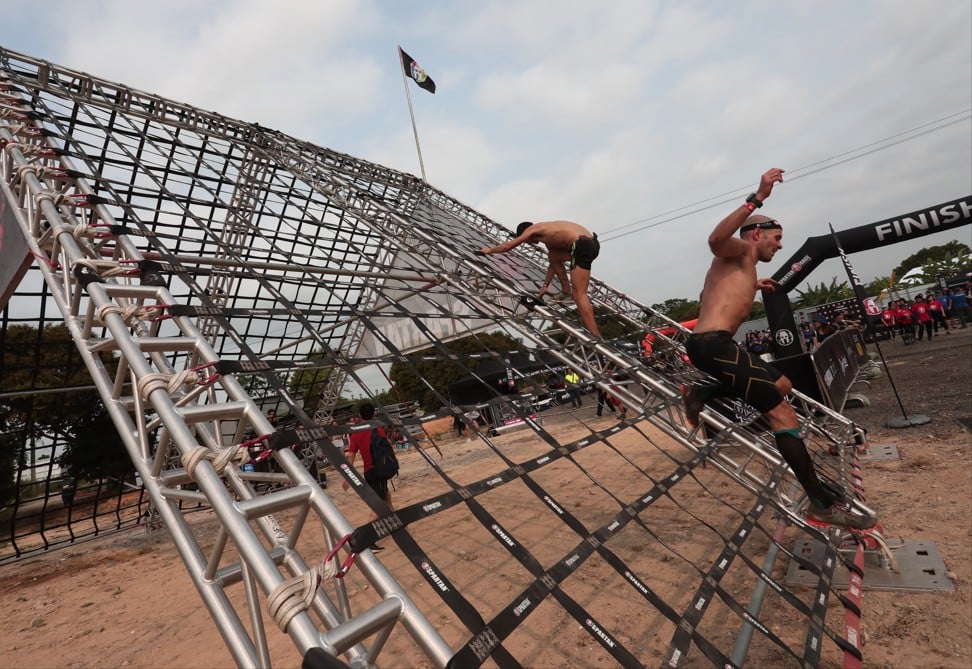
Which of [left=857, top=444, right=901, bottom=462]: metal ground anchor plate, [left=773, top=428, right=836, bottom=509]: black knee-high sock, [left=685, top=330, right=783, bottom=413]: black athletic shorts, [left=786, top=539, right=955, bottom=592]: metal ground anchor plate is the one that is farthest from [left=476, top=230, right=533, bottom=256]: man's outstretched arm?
[left=857, top=444, right=901, bottom=462]: metal ground anchor plate

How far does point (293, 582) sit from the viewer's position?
1.26 meters

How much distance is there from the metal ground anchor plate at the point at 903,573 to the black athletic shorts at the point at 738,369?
1.10 m

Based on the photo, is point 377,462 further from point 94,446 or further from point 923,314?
point 923,314

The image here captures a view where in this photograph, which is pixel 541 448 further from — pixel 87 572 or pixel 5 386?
pixel 5 386

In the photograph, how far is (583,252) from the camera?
17.2ft

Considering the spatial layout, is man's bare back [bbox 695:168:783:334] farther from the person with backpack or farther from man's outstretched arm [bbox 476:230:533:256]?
the person with backpack

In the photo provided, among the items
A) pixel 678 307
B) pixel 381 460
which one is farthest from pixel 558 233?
pixel 678 307

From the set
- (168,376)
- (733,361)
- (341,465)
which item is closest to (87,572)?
(168,376)

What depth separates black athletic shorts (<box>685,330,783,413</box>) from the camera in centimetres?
271

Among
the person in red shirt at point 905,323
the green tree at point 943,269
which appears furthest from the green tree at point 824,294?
the person in red shirt at point 905,323

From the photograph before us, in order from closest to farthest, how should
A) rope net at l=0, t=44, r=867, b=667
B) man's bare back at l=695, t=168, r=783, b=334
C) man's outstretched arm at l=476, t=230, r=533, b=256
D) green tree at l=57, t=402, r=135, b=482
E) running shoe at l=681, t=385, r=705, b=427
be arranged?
rope net at l=0, t=44, r=867, b=667 < man's bare back at l=695, t=168, r=783, b=334 < running shoe at l=681, t=385, r=705, b=427 < man's outstretched arm at l=476, t=230, r=533, b=256 < green tree at l=57, t=402, r=135, b=482

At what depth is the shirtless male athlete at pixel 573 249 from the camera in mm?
5176

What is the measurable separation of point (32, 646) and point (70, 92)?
6089mm

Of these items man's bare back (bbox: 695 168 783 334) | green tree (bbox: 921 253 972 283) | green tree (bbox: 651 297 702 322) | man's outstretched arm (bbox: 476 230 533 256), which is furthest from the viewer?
green tree (bbox: 651 297 702 322)
